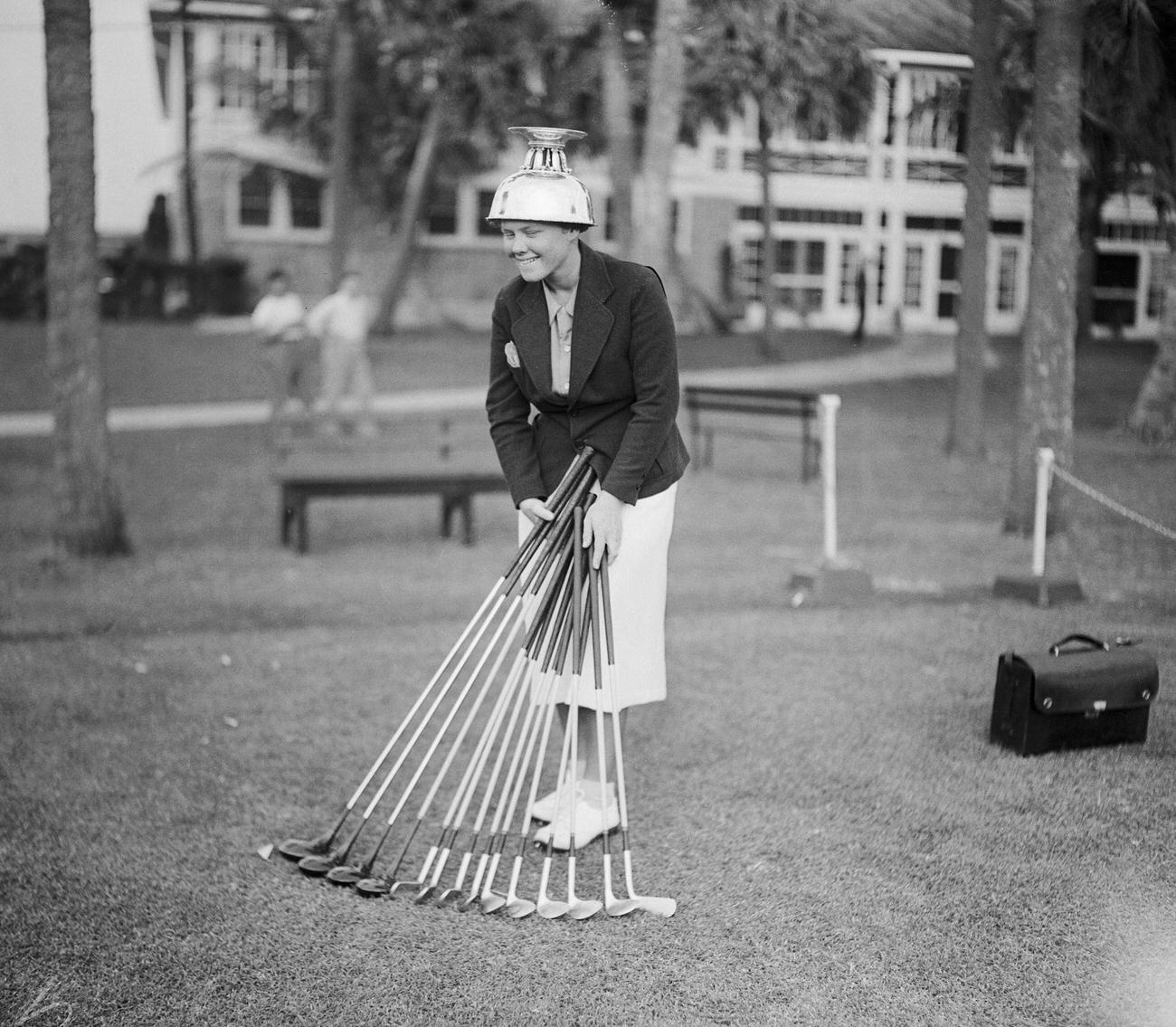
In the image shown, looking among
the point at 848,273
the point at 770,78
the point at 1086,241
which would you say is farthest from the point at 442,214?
the point at 1086,241

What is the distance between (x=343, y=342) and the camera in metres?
18.0

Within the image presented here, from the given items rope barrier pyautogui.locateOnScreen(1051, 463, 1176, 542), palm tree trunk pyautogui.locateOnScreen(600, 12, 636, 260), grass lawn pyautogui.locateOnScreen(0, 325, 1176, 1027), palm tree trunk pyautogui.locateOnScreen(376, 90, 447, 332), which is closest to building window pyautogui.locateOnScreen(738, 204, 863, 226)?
palm tree trunk pyautogui.locateOnScreen(376, 90, 447, 332)

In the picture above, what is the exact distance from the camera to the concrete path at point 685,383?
19.9 meters

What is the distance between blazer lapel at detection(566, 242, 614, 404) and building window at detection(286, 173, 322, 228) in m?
36.1

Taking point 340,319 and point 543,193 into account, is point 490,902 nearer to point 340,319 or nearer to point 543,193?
point 543,193

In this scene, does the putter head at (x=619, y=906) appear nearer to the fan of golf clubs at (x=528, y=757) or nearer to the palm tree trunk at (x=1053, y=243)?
the fan of golf clubs at (x=528, y=757)

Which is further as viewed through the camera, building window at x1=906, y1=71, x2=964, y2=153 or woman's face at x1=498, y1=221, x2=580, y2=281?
building window at x1=906, y1=71, x2=964, y2=153

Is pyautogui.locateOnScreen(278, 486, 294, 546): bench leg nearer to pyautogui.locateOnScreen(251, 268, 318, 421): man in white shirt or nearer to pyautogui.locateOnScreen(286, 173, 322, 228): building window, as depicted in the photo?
pyautogui.locateOnScreen(251, 268, 318, 421): man in white shirt

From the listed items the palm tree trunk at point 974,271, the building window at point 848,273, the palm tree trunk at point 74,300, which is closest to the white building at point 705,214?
the building window at point 848,273

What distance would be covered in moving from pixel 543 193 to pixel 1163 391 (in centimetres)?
1659

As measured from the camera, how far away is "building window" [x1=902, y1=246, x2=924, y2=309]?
41.1 meters

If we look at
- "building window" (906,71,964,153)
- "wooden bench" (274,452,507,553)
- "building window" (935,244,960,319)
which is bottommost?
"wooden bench" (274,452,507,553)

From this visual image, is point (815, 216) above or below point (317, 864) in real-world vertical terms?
above

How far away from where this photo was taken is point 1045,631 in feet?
25.6
